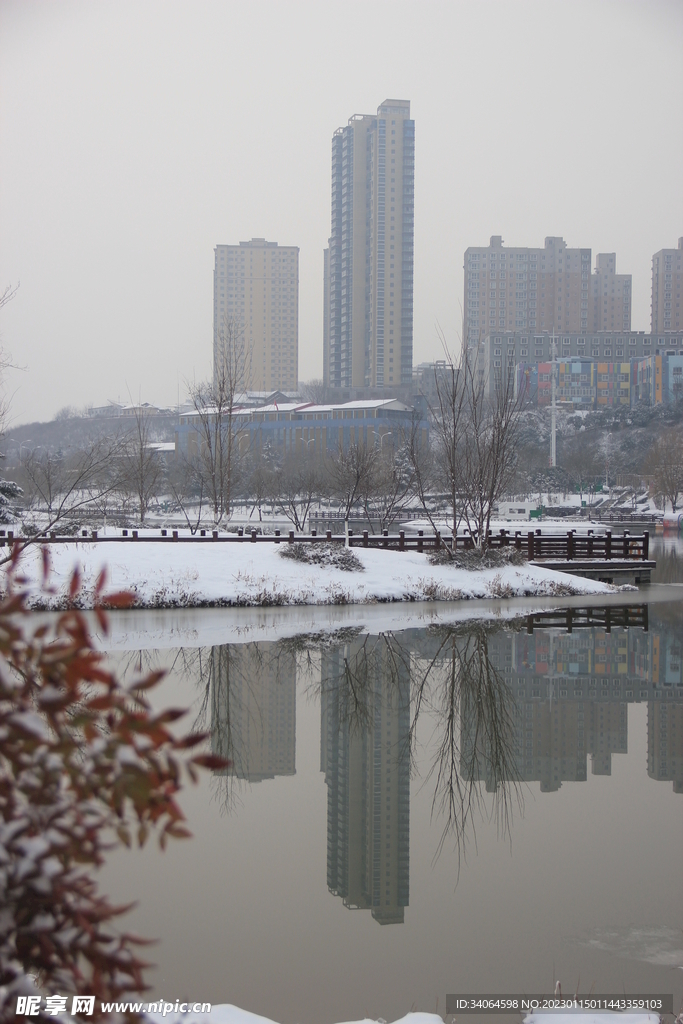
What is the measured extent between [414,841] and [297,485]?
53.1 m

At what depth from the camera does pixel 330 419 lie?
8838 centimetres

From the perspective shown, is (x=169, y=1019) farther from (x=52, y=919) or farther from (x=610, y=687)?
(x=610, y=687)

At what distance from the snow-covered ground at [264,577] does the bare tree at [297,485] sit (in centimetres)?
1859

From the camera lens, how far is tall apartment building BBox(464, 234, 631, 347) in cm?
13100

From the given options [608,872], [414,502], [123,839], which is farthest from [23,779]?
[414,502]

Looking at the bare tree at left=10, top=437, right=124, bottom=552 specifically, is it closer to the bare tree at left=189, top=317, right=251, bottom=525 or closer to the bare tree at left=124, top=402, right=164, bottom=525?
the bare tree at left=124, top=402, right=164, bottom=525

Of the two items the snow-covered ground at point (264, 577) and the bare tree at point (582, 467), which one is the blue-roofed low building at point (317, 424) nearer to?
the bare tree at point (582, 467)

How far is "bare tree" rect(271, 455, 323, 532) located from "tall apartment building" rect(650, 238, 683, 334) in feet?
267

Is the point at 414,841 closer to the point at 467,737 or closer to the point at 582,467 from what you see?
the point at 467,737

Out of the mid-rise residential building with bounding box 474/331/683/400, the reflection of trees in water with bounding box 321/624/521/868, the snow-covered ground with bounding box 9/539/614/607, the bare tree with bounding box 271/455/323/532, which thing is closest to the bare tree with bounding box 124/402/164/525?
the snow-covered ground with bounding box 9/539/614/607

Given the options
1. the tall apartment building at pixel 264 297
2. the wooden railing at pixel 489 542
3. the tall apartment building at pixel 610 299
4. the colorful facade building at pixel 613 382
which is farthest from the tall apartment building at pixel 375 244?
the wooden railing at pixel 489 542

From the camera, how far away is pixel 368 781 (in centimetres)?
873

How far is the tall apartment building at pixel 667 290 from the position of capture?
430 ft

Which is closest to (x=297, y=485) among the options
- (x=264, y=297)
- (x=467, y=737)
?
(x=467, y=737)
